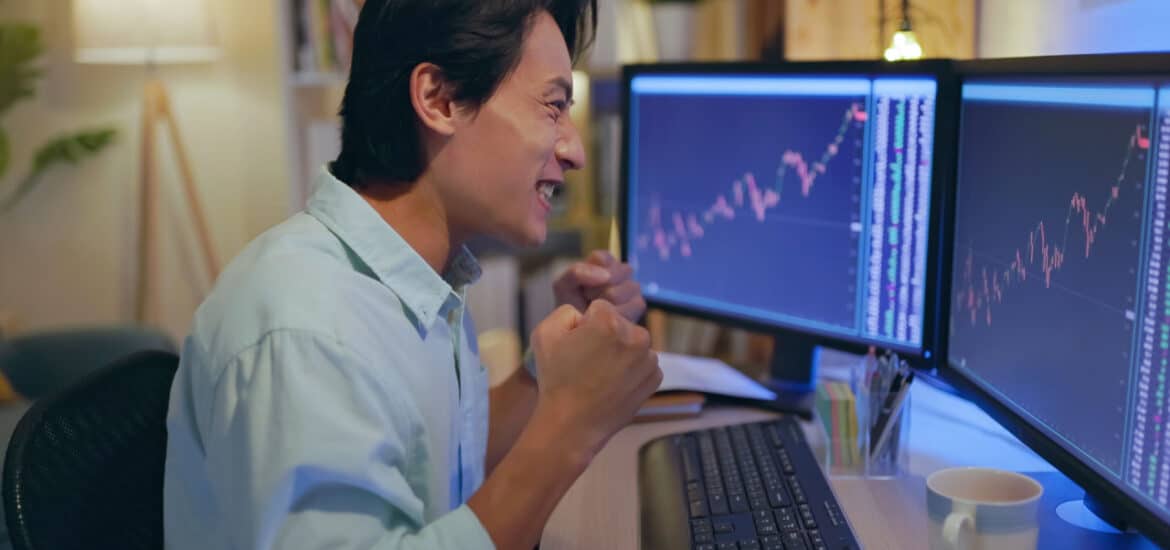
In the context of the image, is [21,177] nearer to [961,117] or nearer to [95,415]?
[95,415]

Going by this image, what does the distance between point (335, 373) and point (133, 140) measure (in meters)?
2.54

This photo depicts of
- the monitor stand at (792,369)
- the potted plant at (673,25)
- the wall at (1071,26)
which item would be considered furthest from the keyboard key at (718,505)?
the potted plant at (673,25)

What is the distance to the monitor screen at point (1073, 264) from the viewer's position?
0.77 m

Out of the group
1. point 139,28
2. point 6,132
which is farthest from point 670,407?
point 6,132

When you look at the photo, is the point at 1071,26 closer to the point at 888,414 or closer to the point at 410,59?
the point at 888,414

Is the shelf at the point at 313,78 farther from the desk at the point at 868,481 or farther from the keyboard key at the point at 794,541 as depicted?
the keyboard key at the point at 794,541

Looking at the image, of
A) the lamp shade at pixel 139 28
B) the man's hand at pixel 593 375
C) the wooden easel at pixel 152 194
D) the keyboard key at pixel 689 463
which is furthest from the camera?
the wooden easel at pixel 152 194

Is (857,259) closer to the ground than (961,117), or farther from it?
closer to the ground

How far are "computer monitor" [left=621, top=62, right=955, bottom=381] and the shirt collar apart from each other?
0.54 m

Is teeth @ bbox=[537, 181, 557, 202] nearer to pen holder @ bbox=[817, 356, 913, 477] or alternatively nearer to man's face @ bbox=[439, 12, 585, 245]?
man's face @ bbox=[439, 12, 585, 245]

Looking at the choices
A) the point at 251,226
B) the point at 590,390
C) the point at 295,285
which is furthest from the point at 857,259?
the point at 251,226

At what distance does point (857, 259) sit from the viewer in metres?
1.30

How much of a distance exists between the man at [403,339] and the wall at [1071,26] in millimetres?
603

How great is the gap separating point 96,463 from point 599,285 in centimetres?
63
